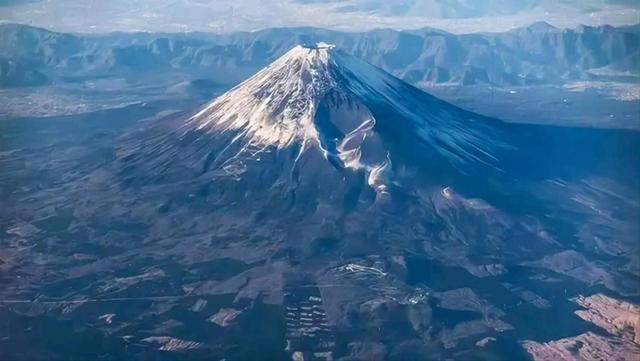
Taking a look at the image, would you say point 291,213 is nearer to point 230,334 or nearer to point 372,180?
point 372,180

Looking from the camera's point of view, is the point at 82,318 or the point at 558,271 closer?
the point at 82,318

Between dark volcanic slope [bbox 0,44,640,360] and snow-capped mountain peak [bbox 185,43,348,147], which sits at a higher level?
snow-capped mountain peak [bbox 185,43,348,147]

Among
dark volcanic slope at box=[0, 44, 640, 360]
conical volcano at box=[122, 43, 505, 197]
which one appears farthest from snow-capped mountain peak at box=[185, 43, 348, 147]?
dark volcanic slope at box=[0, 44, 640, 360]

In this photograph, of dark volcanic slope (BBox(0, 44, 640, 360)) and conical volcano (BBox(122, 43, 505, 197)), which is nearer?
dark volcanic slope (BBox(0, 44, 640, 360))

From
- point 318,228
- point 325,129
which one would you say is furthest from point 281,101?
point 318,228

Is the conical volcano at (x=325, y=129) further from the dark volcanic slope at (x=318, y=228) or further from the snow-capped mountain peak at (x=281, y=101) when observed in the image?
the dark volcanic slope at (x=318, y=228)

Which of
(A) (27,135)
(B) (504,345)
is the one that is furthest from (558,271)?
(A) (27,135)

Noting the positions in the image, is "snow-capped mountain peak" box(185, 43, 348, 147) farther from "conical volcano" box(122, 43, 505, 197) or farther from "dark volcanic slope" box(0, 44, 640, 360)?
"dark volcanic slope" box(0, 44, 640, 360)

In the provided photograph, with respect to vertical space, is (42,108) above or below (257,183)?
below
